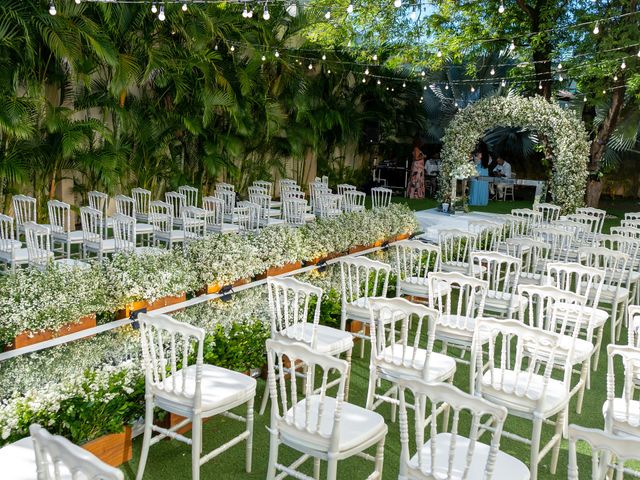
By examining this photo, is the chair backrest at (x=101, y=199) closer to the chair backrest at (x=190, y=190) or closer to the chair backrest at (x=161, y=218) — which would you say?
the chair backrest at (x=161, y=218)

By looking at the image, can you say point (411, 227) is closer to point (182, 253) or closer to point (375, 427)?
point (182, 253)

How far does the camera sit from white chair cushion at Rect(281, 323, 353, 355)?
153 inches

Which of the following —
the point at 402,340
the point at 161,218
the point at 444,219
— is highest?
the point at 161,218

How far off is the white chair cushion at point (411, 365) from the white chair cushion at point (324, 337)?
0.35 meters

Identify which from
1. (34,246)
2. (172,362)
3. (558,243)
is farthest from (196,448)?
(558,243)

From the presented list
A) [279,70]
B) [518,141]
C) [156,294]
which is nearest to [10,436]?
[156,294]

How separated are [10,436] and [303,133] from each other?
37.2 feet

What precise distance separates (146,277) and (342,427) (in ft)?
6.75

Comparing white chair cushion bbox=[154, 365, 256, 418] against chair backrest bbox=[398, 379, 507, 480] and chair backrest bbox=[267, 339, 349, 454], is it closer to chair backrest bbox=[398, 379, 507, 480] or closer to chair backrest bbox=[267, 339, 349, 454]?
chair backrest bbox=[267, 339, 349, 454]

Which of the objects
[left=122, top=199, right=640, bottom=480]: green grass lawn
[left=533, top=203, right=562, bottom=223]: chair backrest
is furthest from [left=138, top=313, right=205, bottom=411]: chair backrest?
[left=533, top=203, right=562, bottom=223]: chair backrest

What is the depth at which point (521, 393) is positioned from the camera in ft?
10.7

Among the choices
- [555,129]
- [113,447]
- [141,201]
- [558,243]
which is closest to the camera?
[113,447]

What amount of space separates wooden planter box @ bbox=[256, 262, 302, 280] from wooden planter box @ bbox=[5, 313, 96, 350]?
1.82m

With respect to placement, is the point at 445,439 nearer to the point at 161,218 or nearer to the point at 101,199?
the point at 161,218
